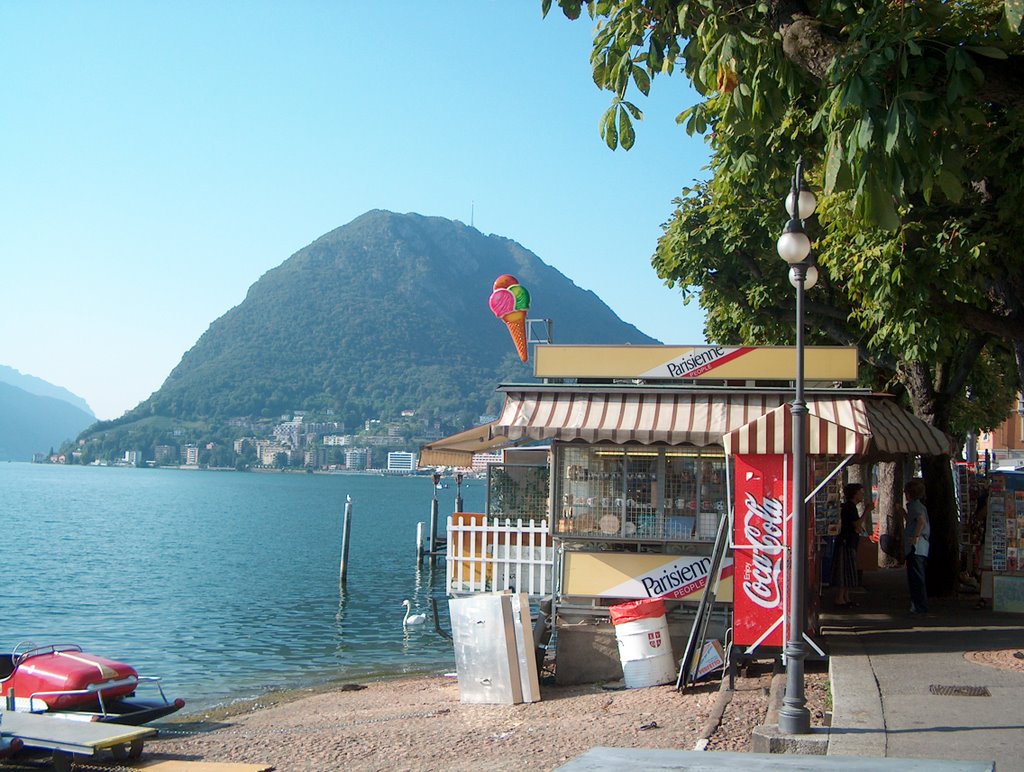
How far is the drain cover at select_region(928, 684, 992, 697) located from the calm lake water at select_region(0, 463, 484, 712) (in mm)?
10546

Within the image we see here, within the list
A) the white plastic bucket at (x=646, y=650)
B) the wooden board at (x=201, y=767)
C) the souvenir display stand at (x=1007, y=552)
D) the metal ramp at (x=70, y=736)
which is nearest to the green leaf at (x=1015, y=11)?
the white plastic bucket at (x=646, y=650)

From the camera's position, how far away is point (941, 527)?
1831cm

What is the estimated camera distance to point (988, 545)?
15.9 m

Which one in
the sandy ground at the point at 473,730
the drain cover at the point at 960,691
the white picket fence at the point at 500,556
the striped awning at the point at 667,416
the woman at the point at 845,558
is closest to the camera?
the drain cover at the point at 960,691

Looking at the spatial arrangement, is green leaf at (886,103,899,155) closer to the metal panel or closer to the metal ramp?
the metal panel

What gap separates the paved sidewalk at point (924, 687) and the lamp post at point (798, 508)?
35 cm

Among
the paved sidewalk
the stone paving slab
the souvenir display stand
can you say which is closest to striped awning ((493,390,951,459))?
the souvenir display stand

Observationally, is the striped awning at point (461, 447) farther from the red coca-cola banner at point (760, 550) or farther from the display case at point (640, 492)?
the red coca-cola banner at point (760, 550)

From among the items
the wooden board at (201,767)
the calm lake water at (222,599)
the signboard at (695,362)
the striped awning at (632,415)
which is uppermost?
the signboard at (695,362)

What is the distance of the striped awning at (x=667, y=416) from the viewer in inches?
509

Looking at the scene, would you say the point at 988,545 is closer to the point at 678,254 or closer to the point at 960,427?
the point at 678,254

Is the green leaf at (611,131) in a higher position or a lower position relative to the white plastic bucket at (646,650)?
higher

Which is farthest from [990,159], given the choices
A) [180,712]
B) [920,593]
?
[180,712]

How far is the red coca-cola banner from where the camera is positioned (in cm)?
1115
